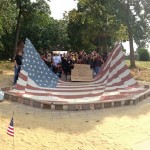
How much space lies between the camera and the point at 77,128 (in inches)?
360

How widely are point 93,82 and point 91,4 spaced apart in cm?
1267

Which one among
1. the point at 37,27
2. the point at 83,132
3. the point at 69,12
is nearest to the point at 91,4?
the point at 69,12

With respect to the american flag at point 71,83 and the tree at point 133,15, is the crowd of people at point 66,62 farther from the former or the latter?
the tree at point 133,15

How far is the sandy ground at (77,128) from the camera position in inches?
304

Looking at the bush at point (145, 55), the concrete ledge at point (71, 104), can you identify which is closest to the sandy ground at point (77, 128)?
the concrete ledge at point (71, 104)

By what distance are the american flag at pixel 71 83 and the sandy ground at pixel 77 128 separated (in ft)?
4.58

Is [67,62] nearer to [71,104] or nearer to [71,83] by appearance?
[71,83]

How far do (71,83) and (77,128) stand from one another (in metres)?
8.31

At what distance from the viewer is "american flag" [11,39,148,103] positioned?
42.3 ft

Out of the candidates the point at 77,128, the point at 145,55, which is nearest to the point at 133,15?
the point at 145,55

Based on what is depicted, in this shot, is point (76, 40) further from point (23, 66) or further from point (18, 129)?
point (18, 129)

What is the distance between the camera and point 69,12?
97.0 ft

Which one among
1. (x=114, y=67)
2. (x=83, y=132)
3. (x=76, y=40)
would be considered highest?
(x=76, y=40)

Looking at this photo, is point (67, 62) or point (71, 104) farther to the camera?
A: point (67, 62)
